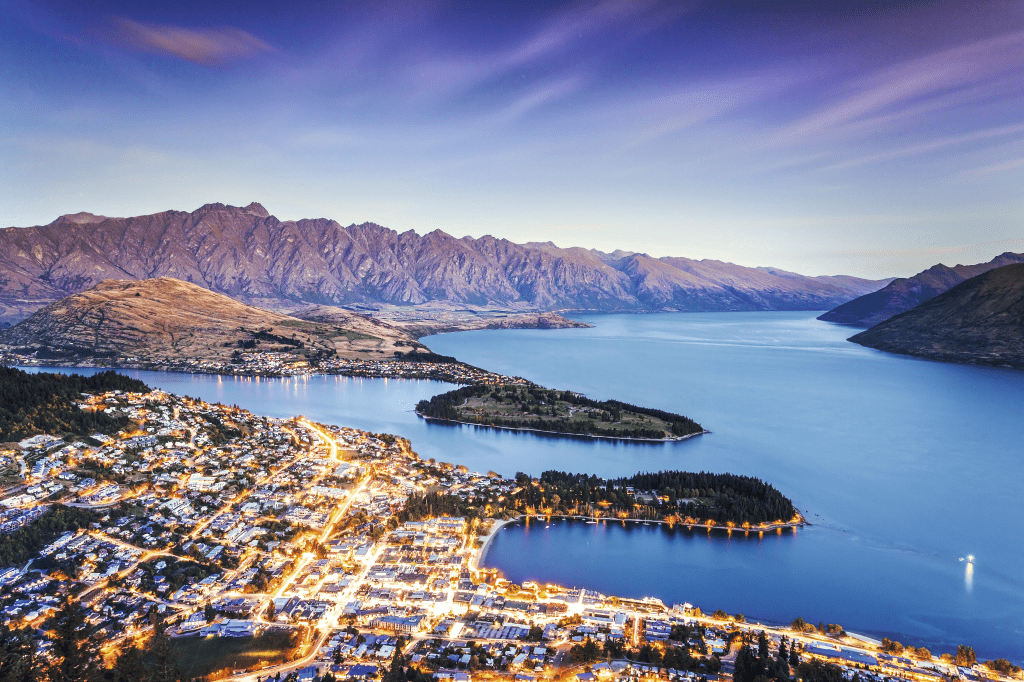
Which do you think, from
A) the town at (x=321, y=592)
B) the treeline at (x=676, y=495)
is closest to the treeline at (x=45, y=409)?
the town at (x=321, y=592)

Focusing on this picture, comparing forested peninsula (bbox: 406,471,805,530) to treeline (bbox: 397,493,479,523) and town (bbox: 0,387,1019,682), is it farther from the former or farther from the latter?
Result: town (bbox: 0,387,1019,682)

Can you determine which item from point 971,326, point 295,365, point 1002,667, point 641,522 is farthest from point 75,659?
point 971,326

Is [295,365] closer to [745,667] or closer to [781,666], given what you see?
[745,667]

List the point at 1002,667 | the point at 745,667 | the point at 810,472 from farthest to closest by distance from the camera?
the point at 810,472 < the point at 1002,667 < the point at 745,667

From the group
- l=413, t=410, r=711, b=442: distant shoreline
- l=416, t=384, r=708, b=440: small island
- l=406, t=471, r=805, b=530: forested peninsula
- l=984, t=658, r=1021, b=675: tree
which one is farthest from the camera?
l=416, t=384, r=708, b=440: small island

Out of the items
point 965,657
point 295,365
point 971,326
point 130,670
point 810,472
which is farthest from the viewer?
point 971,326

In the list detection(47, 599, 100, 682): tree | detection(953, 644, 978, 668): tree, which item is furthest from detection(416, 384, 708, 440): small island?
detection(47, 599, 100, 682): tree

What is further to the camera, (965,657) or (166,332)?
(166,332)
